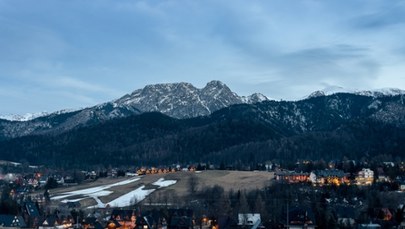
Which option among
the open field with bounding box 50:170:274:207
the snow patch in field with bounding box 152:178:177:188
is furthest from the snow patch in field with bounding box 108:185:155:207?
the snow patch in field with bounding box 152:178:177:188

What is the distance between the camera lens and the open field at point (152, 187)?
439ft

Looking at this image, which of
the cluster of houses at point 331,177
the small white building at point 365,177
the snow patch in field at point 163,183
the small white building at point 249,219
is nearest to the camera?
the small white building at point 249,219

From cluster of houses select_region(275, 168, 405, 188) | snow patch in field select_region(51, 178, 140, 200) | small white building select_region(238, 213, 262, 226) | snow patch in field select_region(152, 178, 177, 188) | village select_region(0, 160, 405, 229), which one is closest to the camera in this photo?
village select_region(0, 160, 405, 229)

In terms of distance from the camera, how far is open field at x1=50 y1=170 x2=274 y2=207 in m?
134

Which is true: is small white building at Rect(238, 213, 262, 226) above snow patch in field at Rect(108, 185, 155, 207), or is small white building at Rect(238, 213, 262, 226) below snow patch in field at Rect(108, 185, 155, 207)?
below

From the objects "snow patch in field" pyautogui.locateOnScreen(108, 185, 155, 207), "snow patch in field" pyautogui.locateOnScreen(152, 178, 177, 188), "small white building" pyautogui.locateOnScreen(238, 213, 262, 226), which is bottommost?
"small white building" pyautogui.locateOnScreen(238, 213, 262, 226)

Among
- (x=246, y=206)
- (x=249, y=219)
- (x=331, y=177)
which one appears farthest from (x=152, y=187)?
(x=249, y=219)

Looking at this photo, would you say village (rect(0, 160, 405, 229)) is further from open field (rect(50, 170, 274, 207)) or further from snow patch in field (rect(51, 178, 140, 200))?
open field (rect(50, 170, 274, 207))

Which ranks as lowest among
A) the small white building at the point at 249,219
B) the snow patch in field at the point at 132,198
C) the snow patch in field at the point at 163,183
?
the small white building at the point at 249,219

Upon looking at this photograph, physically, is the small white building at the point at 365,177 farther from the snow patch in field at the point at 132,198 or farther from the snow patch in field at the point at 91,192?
the snow patch in field at the point at 91,192

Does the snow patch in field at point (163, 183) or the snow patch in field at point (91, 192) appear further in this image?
the snow patch in field at point (163, 183)

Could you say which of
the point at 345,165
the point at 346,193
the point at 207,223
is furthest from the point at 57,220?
the point at 345,165

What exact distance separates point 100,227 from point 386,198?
154 feet

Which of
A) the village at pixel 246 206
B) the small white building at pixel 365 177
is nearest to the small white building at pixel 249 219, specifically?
the village at pixel 246 206
